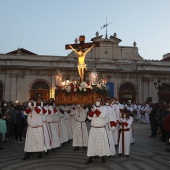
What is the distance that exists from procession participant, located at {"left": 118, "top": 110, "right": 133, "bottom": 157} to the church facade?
1898cm

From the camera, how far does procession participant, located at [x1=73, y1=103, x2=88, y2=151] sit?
10.7 m

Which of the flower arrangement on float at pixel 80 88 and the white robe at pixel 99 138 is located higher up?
the flower arrangement on float at pixel 80 88

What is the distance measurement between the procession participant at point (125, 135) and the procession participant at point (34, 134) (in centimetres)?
287

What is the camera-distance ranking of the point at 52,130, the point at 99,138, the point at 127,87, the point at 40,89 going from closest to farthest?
1. the point at 99,138
2. the point at 52,130
3. the point at 40,89
4. the point at 127,87

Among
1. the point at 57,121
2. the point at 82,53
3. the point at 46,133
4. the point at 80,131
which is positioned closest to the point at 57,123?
the point at 57,121

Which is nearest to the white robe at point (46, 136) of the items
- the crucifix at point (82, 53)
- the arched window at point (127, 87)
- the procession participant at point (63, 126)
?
the procession participant at point (63, 126)

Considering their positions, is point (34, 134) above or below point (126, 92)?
below

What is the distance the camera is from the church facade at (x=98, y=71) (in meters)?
28.6

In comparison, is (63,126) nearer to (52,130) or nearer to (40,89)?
(52,130)

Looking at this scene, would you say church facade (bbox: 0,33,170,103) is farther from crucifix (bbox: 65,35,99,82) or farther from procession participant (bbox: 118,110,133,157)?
procession participant (bbox: 118,110,133,157)

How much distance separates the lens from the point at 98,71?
30.4 metres

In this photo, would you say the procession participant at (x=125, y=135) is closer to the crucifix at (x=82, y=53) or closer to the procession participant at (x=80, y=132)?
the procession participant at (x=80, y=132)

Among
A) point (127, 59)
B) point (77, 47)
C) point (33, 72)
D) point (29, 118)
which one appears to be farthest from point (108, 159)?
point (127, 59)

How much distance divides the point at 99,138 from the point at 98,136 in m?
0.07
